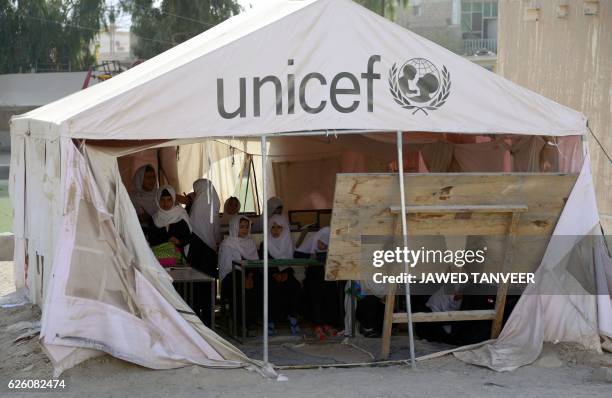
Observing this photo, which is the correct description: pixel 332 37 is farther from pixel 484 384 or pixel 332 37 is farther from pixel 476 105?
pixel 484 384

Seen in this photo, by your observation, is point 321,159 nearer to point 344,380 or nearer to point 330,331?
point 330,331

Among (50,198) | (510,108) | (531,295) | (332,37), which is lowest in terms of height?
(531,295)

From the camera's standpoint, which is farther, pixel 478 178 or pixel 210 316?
pixel 210 316

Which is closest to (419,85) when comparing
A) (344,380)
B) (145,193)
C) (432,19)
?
(344,380)

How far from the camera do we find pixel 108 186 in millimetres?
7102

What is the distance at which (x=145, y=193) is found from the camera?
33.4ft

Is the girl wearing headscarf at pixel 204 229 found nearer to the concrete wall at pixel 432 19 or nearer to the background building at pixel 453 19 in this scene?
the background building at pixel 453 19

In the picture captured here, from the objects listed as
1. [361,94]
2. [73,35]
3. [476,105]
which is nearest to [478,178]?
[476,105]

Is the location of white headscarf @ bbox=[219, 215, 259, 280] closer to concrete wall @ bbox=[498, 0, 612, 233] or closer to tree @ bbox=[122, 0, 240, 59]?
concrete wall @ bbox=[498, 0, 612, 233]

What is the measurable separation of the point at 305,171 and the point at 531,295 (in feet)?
18.1

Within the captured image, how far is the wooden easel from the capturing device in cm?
723

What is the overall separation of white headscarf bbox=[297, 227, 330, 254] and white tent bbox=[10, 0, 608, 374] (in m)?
2.21

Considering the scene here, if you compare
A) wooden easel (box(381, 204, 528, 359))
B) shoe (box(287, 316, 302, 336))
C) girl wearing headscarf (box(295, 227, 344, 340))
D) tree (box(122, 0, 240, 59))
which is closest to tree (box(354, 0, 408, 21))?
tree (box(122, 0, 240, 59))

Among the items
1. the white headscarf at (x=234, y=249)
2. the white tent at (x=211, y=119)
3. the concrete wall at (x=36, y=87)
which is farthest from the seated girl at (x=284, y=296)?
the concrete wall at (x=36, y=87)
